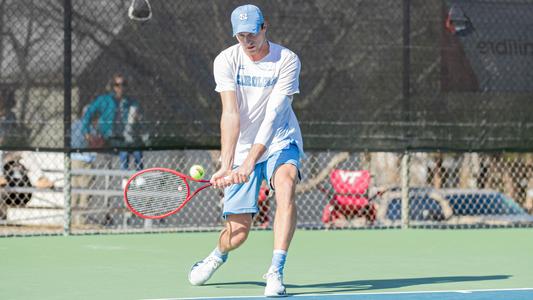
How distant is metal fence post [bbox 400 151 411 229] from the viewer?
11227 mm

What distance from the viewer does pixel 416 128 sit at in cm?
1122

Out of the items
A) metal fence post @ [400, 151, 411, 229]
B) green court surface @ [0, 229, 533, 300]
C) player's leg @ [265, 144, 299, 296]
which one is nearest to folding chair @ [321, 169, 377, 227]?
metal fence post @ [400, 151, 411, 229]

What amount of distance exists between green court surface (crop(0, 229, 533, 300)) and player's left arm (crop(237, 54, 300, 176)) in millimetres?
788

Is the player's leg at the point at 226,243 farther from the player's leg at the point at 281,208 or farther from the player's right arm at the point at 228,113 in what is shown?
the player's right arm at the point at 228,113

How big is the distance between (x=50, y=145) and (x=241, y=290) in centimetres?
387

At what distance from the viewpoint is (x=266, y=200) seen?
11.7 metres

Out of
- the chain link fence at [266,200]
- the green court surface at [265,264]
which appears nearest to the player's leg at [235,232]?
the green court surface at [265,264]

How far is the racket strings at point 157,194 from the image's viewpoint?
711 cm

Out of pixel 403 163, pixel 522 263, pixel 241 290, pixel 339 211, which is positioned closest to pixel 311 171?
pixel 339 211

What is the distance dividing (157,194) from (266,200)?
467 cm

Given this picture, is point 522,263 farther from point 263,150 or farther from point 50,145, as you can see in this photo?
point 50,145

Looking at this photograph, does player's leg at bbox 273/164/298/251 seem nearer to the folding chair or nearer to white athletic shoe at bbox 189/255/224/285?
white athletic shoe at bbox 189/255/224/285

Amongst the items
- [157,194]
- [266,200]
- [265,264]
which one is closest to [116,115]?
[266,200]

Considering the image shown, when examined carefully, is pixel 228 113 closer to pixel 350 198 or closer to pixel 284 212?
pixel 284 212
